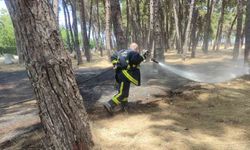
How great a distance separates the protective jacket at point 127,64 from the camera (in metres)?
6.87

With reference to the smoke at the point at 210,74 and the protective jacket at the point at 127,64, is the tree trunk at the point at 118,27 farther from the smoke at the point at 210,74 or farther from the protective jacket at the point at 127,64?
the protective jacket at the point at 127,64

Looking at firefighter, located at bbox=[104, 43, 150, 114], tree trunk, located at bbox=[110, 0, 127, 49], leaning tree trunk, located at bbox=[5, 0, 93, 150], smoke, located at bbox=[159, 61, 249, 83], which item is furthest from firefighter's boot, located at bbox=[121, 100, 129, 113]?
smoke, located at bbox=[159, 61, 249, 83]

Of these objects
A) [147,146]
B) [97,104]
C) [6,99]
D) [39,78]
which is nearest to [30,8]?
[39,78]

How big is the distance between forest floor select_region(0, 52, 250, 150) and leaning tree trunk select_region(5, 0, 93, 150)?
806 mm

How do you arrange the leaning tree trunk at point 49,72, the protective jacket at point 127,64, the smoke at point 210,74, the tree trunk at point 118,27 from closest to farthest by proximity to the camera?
the leaning tree trunk at point 49,72 → the protective jacket at point 127,64 → the tree trunk at point 118,27 → the smoke at point 210,74

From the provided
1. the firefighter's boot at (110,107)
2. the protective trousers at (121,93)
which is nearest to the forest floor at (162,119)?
the firefighter's boot at (110,107)

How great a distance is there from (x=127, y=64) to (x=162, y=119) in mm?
1593

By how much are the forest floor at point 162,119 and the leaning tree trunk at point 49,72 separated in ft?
2.64

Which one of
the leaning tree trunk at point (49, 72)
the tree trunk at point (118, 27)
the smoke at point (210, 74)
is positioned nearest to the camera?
the leaning tree trunk at point (49, 72)

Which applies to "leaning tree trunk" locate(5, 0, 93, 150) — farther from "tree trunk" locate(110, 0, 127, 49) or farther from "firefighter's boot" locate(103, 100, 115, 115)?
"tree trunk" locate(110, 0, 127, 49)

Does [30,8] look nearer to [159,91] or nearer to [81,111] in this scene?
[81,111]

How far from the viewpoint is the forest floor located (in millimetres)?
5281

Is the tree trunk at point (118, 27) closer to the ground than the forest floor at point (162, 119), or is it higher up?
higher up

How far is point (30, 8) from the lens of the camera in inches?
150
